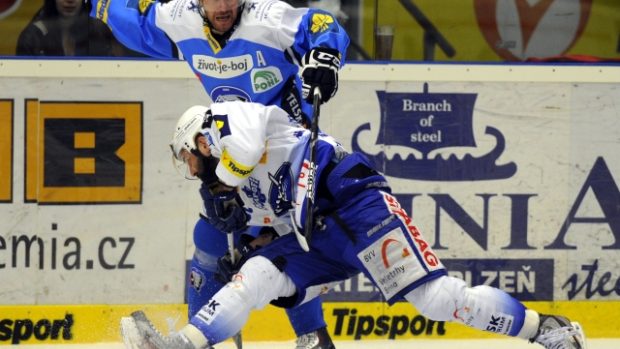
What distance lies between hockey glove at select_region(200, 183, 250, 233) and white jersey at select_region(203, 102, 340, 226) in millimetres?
45

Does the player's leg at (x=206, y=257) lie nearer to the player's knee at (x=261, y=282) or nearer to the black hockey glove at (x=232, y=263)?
the black hockey glove at (x=232, y=263)

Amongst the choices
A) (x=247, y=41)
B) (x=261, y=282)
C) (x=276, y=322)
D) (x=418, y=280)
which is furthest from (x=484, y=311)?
(x=276, y=322)

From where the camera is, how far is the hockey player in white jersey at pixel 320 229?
13.7 feet

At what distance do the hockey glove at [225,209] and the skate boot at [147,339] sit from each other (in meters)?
0.47

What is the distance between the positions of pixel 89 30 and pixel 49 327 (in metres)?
1.22

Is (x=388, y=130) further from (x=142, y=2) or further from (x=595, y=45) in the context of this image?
(x=142, y=2)

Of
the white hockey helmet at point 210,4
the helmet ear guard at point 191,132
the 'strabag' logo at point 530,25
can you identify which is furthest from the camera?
the 'strabag' logo at point 530,25

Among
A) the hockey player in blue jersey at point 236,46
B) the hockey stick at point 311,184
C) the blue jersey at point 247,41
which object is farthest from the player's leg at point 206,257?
the hockey stick at point 311,184

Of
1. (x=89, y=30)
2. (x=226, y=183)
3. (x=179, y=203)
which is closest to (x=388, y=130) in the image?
(x=179, y=203)

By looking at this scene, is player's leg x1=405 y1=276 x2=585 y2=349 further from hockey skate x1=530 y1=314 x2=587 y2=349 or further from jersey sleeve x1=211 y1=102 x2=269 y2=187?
Answer: jersey sleeve x1=211 y1=102 x2=269 y2=187

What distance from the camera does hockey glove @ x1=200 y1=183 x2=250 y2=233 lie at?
4336mm

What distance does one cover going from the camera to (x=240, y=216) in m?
4.39

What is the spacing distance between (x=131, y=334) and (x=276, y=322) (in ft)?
5.41

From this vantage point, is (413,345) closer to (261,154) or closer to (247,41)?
(247,41)
